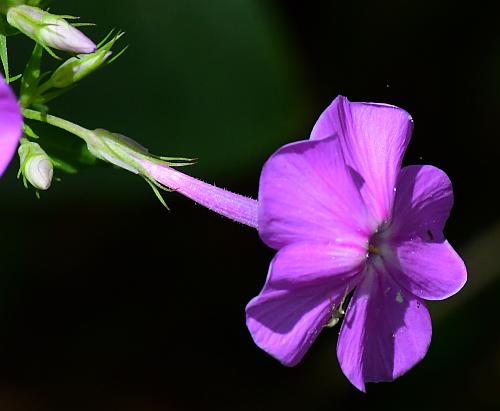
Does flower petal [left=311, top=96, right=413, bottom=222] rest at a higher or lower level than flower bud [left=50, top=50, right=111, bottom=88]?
lower

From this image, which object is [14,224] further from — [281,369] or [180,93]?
[281,369]

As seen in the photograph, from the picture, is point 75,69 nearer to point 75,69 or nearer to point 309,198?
point 75,69

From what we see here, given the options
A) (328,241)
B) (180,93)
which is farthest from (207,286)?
(328,241)

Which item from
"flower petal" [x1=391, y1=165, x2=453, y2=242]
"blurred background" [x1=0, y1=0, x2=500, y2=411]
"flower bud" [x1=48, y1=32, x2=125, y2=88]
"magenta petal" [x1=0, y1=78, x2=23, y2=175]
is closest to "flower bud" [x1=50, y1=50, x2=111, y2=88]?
"flower bud" [x1=48, y1=32, x2=125, y2=88]

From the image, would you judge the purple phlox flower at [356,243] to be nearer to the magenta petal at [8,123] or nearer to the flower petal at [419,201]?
the flower petal at [419,201]

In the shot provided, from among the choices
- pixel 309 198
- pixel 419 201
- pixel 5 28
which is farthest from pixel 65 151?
pixel 419 201

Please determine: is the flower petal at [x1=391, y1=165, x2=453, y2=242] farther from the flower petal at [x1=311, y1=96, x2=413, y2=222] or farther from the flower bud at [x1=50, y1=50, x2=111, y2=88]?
the flower bud at [x1=50, y1=50, x2=111, y2=88]
